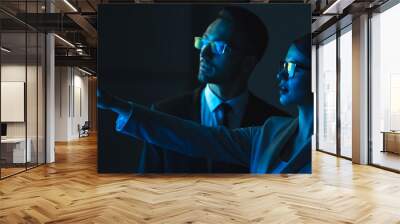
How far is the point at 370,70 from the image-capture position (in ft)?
27.3

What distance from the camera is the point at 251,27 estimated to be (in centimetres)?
695

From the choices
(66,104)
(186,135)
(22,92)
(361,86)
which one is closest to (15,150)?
(22,92)

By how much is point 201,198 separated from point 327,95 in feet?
24.0

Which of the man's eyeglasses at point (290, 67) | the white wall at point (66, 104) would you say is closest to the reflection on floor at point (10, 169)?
the man's eyeglasses at point (290, 67)

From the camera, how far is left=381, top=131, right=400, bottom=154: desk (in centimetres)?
757

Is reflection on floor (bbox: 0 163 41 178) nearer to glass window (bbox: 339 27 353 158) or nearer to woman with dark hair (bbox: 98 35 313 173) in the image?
woman with dark hair (bbox: 98 35 313 173)

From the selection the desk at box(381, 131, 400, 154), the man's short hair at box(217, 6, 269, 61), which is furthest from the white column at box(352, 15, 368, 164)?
the man's short hair at box(217, 6, 269, 61)

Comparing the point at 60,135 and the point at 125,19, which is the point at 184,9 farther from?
the point at 60,135

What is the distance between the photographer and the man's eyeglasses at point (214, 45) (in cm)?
688

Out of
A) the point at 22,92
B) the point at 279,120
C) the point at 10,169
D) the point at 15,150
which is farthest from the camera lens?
the point at 22,92

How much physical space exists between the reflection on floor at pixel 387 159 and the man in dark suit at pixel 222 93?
265 centimetres

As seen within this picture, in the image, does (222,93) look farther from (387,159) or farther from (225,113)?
(387,159)

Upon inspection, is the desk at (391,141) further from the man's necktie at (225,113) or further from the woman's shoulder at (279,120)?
the man's necktie at (225,113)

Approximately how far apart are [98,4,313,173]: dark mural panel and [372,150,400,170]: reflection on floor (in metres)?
2.04
